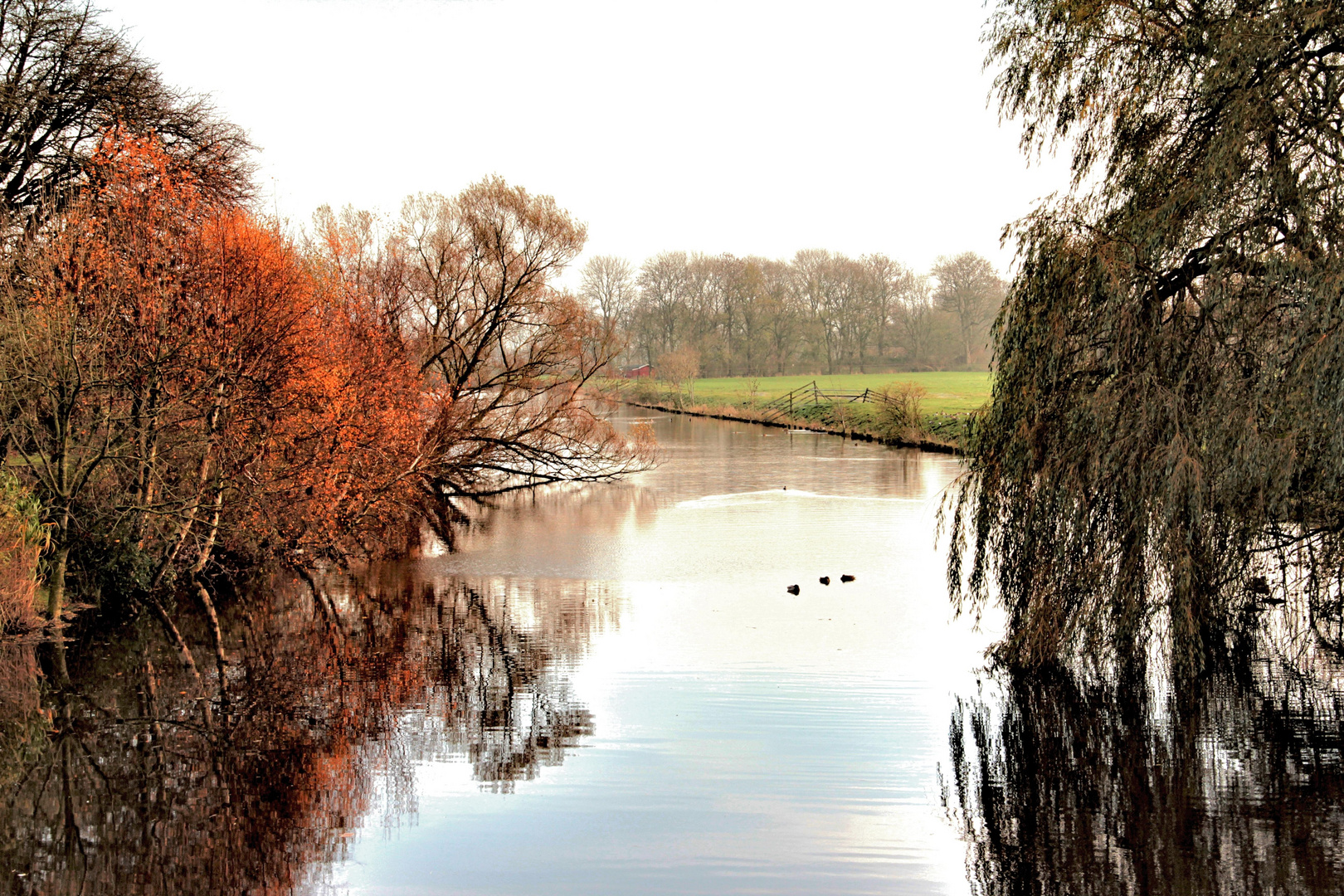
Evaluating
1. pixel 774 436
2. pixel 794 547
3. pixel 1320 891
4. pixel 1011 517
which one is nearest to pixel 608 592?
pixel 794 547

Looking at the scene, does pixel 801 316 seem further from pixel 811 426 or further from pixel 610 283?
pixel 811 426

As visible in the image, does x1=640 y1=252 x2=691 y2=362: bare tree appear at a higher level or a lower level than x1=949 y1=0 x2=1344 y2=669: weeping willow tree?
higher

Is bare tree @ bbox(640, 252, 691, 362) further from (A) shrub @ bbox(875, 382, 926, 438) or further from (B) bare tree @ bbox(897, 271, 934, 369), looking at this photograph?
(A) shrub @ bbox(875, 382, 926, 438)

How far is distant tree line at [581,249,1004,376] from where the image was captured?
3371 inches

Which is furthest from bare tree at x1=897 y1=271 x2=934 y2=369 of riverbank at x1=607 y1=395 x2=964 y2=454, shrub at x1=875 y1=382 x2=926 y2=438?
shrub at x1=875 y1=382 x2=926 y2=438

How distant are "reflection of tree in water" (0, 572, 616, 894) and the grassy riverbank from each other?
14486mm

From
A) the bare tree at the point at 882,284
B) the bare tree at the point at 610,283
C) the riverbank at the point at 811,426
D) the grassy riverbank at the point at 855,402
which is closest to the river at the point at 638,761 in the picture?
the grassy riverbank at the point at 855,402

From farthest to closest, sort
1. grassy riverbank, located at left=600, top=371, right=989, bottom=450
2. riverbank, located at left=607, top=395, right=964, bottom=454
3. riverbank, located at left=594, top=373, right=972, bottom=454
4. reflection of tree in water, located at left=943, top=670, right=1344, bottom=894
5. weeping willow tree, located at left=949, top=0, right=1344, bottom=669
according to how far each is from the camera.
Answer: grassy riverbank, located at left=600, top=371, right=989, bottom=450 < riverbank, located at left=594, top=373, right=972, bottom=454 < riverbank, located at left=607, top=395, right=964, bottom=454 < weeping willow tree, located at left=949, top=0, right=1344, bottom=669 < reflection of tree in water, located at left=943, top=670, right=1344, bottom=894

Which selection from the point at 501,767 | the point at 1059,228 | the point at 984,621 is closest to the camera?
the point at 501,767

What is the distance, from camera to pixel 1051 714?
9680 mm

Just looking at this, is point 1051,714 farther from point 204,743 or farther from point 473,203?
point 473,203

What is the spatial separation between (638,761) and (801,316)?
8043cm

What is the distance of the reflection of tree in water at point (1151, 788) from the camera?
6359mm

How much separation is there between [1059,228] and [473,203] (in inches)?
816
